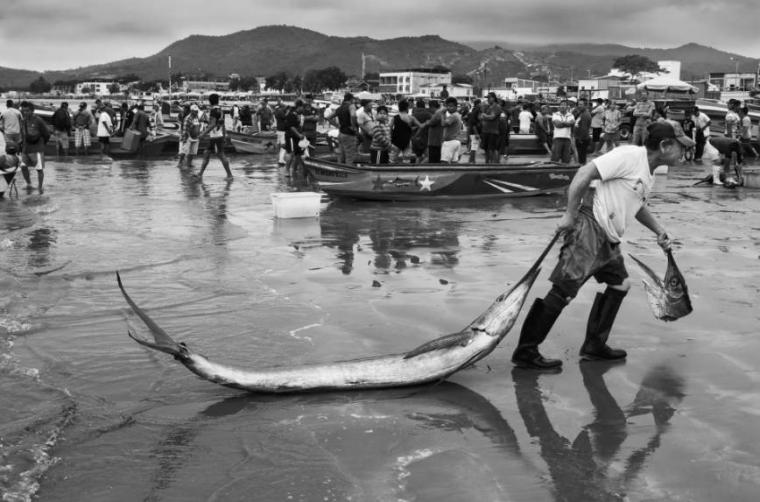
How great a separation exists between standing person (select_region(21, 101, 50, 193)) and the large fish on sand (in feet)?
45.4

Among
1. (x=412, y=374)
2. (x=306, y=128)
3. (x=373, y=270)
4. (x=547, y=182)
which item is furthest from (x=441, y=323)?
(x=306, y=128)

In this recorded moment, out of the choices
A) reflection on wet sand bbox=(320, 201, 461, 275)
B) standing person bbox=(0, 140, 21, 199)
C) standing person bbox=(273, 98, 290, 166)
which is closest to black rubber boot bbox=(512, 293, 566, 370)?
reflection on wet sand bbox=(320, 201, 461, 275)

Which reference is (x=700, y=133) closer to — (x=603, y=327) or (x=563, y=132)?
(x=563, y=132)

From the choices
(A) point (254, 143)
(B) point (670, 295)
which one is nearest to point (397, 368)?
(B) point (670, 295)

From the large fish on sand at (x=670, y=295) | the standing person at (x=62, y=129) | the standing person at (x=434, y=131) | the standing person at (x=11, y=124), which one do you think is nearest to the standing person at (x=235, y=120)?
the standing person at (x=62, y=129)

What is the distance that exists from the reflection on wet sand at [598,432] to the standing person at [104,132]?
22978mm

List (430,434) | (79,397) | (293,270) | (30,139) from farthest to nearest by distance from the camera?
(30,139)
(293,270)
(79,397)
(430,434)

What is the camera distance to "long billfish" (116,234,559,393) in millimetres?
5059

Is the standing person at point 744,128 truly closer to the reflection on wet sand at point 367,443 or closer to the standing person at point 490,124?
the standing person at point 490,124

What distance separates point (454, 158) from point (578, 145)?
419 cm

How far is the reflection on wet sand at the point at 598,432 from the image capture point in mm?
3916

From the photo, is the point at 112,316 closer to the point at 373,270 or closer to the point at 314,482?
the point at 373,270

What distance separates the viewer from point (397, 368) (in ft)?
16.9

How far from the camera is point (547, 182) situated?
15.2 m
